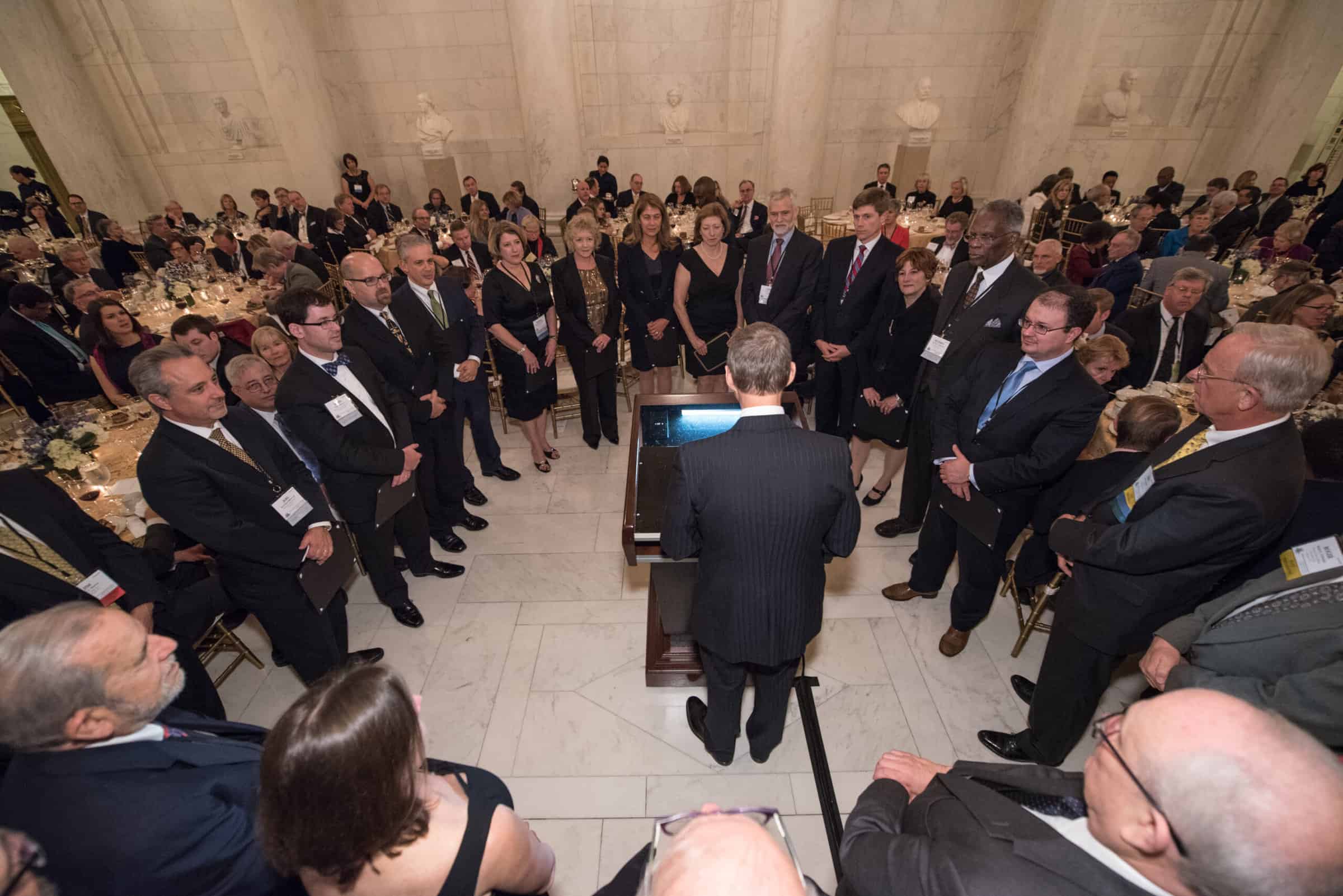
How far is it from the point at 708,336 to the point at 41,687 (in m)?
4.01

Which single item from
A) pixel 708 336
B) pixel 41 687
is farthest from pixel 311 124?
pixel 41 687

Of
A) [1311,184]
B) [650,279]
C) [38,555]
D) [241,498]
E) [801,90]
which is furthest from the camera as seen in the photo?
[801,90]

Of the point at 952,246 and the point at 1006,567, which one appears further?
the point at 952,246

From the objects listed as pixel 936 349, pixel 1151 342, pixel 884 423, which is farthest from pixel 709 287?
pixel 1151 342

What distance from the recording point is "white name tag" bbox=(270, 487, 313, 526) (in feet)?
7.61

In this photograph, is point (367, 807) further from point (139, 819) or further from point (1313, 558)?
point (1313, 558)

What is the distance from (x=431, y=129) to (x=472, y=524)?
9.24m

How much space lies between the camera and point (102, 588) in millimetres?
1968

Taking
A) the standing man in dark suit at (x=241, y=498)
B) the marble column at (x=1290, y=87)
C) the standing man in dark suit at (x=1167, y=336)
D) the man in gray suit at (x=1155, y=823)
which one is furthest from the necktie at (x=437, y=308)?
the marble column at (x=1290, y=87)

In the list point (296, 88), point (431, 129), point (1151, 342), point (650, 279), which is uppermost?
point (296, 88)

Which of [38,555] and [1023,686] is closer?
[38,555]

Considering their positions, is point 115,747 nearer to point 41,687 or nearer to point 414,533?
point 41,687

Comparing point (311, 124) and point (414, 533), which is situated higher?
point (311, 124)

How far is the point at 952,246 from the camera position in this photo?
17.7 ft
